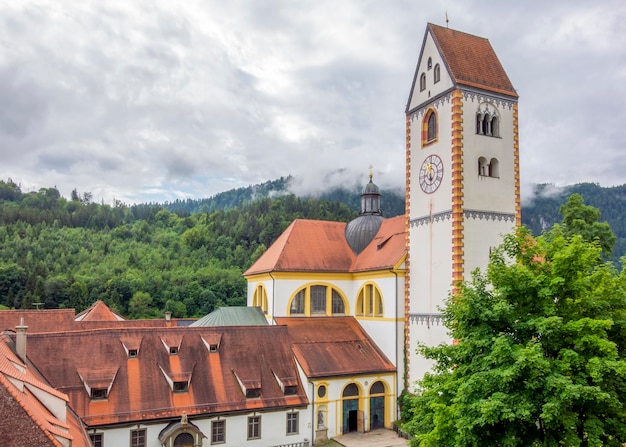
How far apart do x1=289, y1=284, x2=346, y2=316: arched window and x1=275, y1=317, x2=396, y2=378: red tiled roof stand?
64 cm

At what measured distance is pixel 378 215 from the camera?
38281 millimetres

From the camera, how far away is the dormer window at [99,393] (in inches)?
906

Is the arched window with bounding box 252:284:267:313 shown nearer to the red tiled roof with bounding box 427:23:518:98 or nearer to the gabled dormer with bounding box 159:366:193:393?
the gabled dormer with bounding box 159:366:193:393

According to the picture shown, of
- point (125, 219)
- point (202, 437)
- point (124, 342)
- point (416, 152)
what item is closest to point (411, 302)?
point (416, 152)

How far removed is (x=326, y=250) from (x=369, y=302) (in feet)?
15.5

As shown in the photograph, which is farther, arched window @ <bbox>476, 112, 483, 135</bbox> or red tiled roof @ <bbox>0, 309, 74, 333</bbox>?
red tiled roof @ <bbox>0, 309, 74, 333</bbox>

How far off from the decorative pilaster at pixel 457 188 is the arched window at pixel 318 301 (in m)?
9.95

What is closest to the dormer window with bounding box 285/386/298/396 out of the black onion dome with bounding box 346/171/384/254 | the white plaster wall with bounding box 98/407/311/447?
the white plaster wall with bounding box 98/407/311/447

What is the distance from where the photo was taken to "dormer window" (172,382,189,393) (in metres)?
24.4

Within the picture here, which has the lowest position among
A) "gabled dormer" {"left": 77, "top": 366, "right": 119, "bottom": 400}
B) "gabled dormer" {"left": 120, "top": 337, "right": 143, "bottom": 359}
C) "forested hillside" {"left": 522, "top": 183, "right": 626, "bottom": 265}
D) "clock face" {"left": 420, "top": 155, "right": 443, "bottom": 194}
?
"gabled dormer" {"left": 77, "top": 366, "right": 119, "bottom": 400}

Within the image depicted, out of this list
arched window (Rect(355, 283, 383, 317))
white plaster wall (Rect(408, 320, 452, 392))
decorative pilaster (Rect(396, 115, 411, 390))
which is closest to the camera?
white plaster wall (Rect(408, 320, 452, 392))

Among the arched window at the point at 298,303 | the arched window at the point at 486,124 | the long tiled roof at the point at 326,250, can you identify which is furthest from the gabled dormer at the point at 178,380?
the arched window at the point at 486,124

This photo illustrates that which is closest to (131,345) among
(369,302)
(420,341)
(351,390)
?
(351,390)

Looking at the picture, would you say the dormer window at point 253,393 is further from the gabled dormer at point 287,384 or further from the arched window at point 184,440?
the arched window at point 184,440
